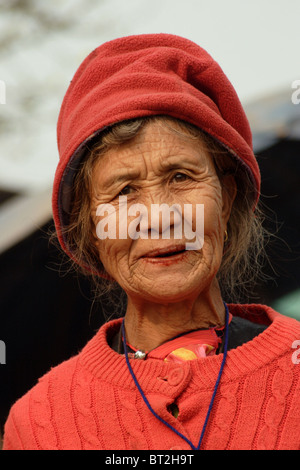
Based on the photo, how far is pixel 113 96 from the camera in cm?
227

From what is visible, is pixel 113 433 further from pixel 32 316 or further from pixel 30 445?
pixel 32 316

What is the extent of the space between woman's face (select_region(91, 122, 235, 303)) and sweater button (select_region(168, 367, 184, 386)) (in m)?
0.23

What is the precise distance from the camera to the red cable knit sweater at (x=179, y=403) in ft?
6.86

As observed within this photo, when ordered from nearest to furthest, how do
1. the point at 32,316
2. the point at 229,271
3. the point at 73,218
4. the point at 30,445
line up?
the point at 30,445
the point at 73,218
the point at 229,271
the point at 32,316

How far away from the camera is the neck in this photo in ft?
7.75

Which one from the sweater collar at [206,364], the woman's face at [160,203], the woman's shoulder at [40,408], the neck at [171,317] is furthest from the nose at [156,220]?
the woman's shoulder at [40,408]

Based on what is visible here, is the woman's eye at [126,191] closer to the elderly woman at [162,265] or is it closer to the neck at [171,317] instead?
the elderly woman at [162,265]

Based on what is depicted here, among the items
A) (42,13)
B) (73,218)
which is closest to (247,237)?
(73,218)

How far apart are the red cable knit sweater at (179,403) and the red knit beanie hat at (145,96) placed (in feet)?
1.94

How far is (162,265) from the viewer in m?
2.20

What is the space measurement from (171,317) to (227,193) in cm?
50

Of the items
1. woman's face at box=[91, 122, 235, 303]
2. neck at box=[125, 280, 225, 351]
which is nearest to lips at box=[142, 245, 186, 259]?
woman's face at box=[91, 122, 235, 303]

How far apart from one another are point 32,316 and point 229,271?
935 millimetres

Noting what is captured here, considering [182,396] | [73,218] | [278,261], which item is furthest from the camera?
[278,261]
